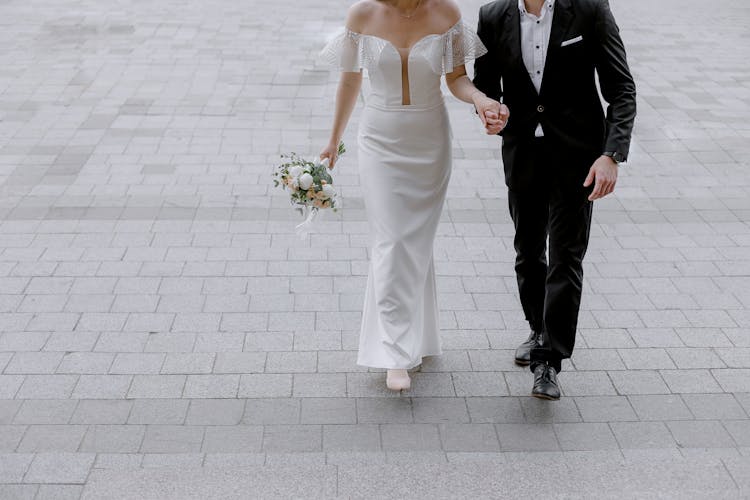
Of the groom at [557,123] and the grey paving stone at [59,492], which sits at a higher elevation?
the groom at [557,123]

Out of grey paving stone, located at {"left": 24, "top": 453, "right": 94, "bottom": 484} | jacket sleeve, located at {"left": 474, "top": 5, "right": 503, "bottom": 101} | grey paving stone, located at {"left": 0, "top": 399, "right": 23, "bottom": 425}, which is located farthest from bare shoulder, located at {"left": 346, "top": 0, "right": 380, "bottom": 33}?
grey paving stone, located at {"left": 0, "top": 399, "right": 23, "bottom": 425}

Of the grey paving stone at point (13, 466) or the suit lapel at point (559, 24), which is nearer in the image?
the grey paving stone at point (13, 466)

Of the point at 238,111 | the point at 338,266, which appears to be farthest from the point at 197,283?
the point at 238,111

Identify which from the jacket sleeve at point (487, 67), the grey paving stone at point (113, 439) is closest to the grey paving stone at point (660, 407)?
the jacket sleeve at point (487, 67)

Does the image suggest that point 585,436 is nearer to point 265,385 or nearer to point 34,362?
point 265,385

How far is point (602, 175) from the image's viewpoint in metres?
4.18

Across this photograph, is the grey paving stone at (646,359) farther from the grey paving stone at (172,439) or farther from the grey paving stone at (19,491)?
the grey paving stone at (19,491)

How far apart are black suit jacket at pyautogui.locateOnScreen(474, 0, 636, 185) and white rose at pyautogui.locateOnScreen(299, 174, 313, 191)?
995 millimetres

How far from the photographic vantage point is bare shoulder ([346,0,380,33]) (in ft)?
14.8

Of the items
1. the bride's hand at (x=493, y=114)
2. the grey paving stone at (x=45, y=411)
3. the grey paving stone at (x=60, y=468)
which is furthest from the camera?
the grey paving stone at (x=45, y=411)

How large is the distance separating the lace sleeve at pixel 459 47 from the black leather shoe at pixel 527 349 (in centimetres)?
157

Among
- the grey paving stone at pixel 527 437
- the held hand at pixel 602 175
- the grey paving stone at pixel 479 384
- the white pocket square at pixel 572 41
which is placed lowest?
the grey paving stone at pixel 479 384

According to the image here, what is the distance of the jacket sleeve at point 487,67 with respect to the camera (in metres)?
4.39

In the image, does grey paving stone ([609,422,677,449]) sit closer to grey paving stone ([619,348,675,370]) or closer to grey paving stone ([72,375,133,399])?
grey paving stone ([619,348,675,370])
